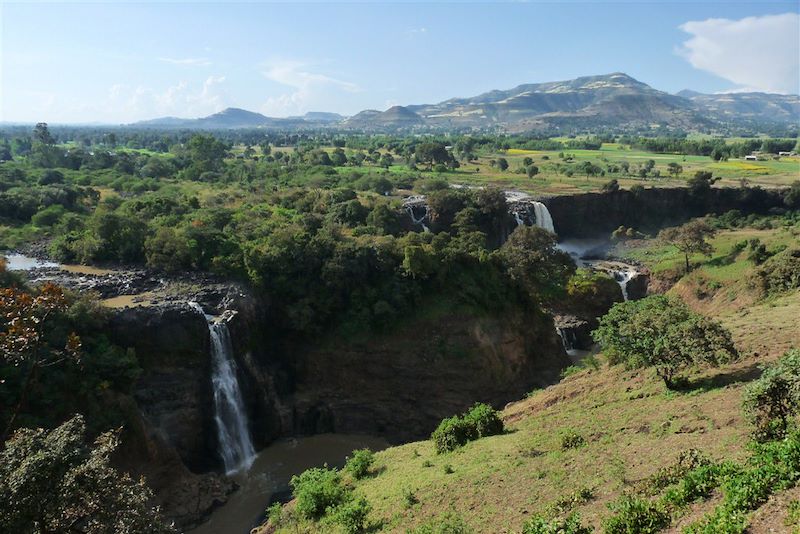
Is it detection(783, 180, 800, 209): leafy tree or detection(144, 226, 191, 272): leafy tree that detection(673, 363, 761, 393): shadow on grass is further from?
detection(783, 180, 800, 209): leafy tree

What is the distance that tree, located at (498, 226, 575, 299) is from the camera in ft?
147

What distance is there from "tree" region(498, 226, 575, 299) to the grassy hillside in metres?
15.8

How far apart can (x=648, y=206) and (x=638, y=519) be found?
71891mm

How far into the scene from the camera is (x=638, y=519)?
11664mm

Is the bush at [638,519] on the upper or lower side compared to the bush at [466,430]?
upper

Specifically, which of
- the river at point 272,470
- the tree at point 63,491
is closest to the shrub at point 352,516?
the tree at point 63,491

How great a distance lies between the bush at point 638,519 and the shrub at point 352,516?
9.65 metres

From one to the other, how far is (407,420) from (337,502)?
15.1 metres

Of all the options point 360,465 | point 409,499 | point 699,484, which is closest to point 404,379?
point 360,465

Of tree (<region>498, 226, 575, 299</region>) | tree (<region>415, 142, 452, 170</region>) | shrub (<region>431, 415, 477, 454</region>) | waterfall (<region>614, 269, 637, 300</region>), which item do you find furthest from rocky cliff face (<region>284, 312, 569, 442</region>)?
tree (<region>415, 142, 452, 170</region>)

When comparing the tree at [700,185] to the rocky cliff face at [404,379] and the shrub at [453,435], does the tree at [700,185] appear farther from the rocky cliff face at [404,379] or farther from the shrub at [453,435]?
the shrub at [453,435]

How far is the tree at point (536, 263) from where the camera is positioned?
147ft

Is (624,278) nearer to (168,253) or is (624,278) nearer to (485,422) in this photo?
(485,422)

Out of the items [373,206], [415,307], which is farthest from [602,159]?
[415,307]
